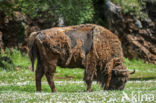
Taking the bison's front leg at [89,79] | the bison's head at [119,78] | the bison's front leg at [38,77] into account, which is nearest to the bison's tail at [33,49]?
the bison's front leg at [38,77]

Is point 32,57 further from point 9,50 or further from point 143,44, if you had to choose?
point 143,44

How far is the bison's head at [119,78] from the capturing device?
11.6 m

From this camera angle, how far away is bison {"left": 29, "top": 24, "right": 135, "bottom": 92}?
11.2 m

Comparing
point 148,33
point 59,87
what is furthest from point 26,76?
point 148,33

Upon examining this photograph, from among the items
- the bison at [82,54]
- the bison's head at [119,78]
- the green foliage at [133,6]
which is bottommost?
the bison's head at [119,78]

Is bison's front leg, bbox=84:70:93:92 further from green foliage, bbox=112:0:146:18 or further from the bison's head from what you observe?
green foliage, bbox=112:0:146:18

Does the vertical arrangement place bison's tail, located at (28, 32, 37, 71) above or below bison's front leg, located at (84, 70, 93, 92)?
above

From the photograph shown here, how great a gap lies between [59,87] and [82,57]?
2.61 m

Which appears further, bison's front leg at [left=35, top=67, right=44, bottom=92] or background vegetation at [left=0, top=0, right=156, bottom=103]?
bison's front leg at [left=35, top=67, right=44, bottom=92]

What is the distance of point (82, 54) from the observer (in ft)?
37.9

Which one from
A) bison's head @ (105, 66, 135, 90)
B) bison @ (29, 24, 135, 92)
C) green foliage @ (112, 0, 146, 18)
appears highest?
green foliage @ (112, 0, 146, 18)

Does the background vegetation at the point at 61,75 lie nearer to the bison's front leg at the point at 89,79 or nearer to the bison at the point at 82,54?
the bison's front leg at the point at 89,79

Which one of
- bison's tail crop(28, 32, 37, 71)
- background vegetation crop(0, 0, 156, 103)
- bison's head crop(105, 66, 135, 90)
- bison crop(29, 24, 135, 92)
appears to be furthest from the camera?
bison's head crop(105, 66, 135, 90)

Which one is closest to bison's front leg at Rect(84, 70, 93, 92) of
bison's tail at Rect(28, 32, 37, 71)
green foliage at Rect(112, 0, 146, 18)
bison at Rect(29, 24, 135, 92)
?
bison at Rect(29, 24, 135, 92)
